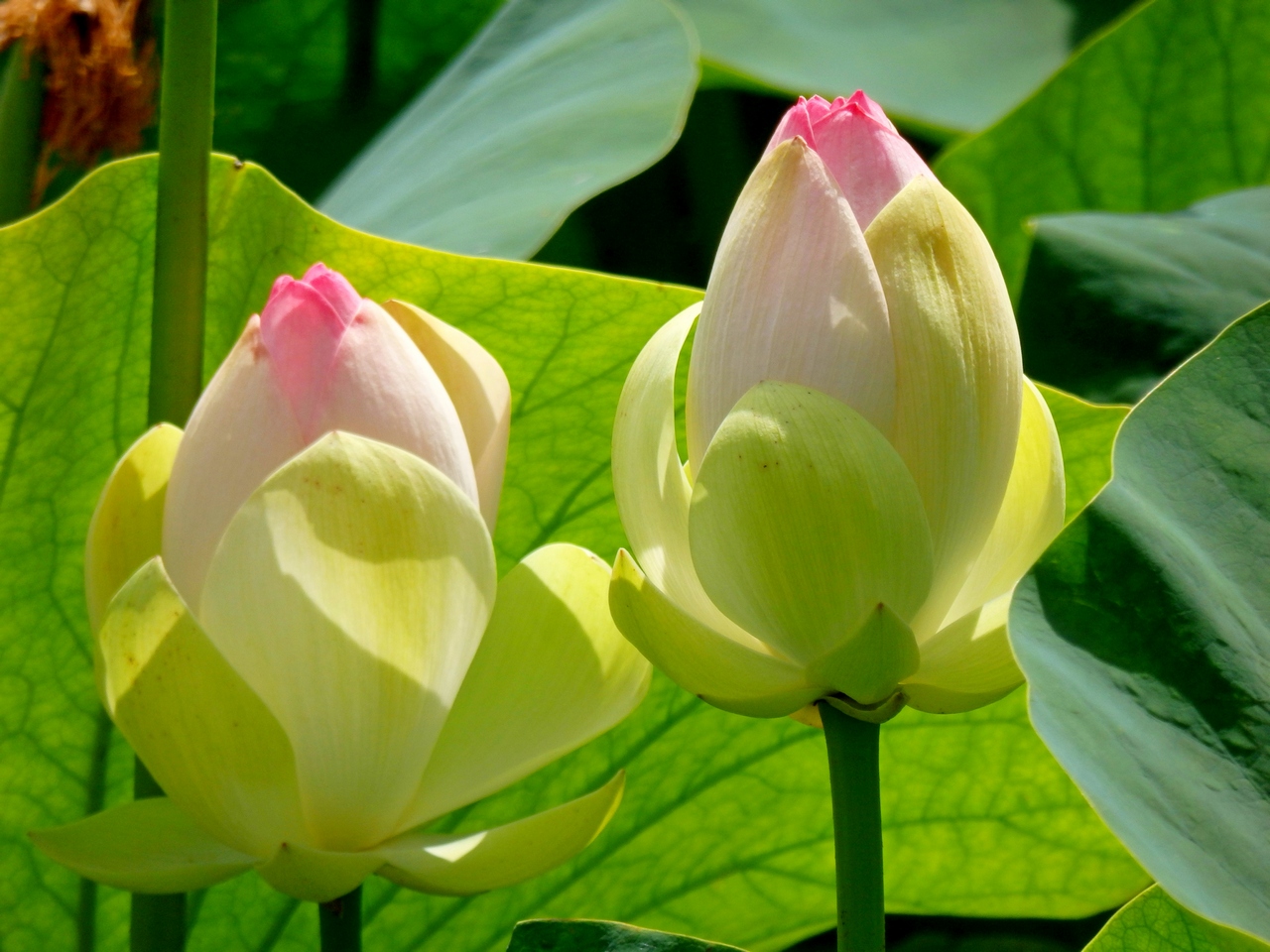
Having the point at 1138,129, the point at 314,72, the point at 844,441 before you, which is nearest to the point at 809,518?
the point at 844,441

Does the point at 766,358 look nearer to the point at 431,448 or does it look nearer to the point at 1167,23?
the point at 431,448

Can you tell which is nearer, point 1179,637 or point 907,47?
point 1179,637

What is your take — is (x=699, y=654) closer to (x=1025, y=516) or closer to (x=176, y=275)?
(x=1025, y=516)

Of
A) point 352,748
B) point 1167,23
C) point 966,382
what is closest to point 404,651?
point 352,748

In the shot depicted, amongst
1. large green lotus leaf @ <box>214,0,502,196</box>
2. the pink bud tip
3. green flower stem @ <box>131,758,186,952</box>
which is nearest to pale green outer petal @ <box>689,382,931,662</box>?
the pink bud tip

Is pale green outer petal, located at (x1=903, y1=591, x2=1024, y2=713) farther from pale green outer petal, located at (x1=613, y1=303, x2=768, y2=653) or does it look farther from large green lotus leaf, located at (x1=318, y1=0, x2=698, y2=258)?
large green lotus leaf, located at (x1=318, y1=0, x2=698, y2=258)

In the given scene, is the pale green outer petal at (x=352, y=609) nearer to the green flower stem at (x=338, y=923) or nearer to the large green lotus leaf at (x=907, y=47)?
the green flower stem at (x=338, y=923)
